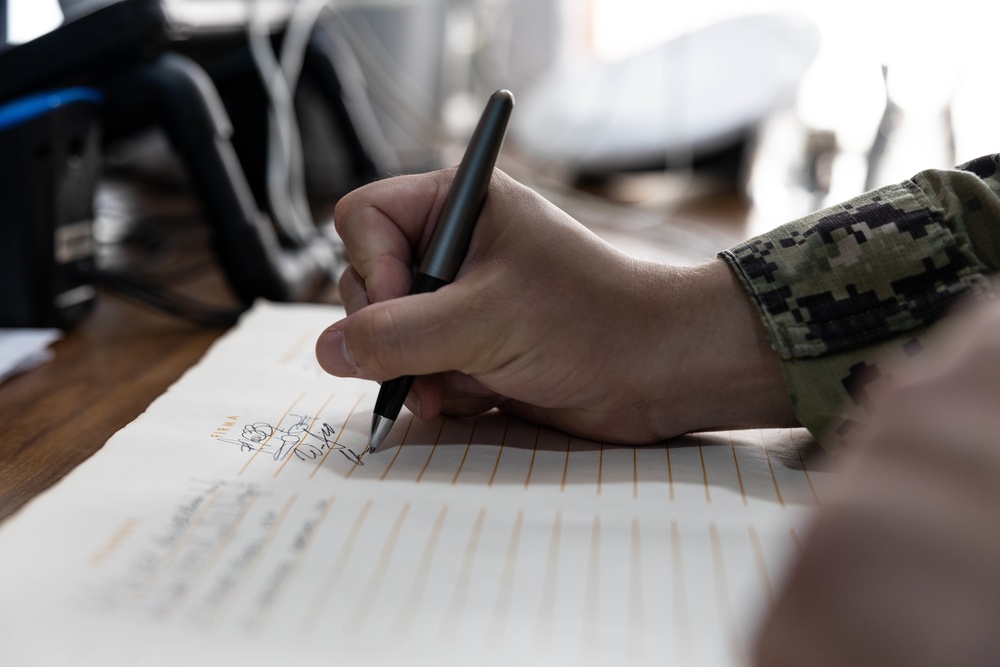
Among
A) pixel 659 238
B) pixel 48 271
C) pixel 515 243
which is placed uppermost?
pixel 515 243

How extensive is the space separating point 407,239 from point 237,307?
27 centimetres

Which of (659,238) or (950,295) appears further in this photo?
(659,238)

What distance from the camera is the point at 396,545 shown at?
0.28 m

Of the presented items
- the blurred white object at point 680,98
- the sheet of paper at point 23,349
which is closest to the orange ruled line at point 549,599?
the sheet of paper at point 23,349

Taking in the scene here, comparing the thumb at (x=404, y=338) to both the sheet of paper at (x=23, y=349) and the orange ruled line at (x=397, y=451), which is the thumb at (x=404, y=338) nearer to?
the orange ruled line at (x=397, y=451)

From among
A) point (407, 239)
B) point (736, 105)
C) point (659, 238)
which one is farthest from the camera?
point (736, 105)

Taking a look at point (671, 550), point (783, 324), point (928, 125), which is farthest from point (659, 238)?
point (671, 550)

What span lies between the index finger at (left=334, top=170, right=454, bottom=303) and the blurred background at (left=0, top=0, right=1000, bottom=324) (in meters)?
0.37

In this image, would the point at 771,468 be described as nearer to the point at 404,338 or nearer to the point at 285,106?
the point at 404,338

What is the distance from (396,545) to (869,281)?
0.72 ft

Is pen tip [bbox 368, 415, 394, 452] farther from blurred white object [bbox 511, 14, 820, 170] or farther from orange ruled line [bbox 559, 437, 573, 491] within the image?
blurred white object [bbox 511, 14, 820, 170]

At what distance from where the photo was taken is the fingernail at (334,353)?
345mm

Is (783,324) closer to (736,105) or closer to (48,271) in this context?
(48,271)

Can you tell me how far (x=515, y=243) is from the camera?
0.36 m
